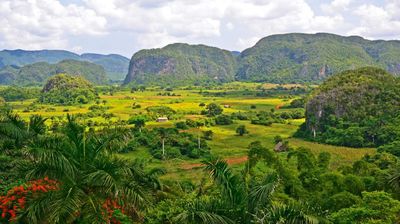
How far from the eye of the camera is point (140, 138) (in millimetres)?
53219

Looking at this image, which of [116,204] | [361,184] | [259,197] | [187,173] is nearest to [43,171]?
[116,204]

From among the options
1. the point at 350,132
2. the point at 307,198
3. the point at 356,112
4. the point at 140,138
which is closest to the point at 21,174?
the point at 307,198

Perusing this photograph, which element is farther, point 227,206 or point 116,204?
point 116,204

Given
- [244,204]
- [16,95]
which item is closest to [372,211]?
[244,204]

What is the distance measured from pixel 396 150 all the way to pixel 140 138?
92.3 feet

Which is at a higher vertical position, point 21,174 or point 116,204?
point 21,174

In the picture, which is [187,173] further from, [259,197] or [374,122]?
[259,197]

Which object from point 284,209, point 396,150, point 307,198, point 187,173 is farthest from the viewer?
point 396,150

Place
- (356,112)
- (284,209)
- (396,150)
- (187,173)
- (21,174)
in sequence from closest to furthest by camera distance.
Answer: (284,209) → (21,174) → (187,173) → (396,150) → (356,112)

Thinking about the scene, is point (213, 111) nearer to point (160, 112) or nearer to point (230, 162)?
point (160, 112)

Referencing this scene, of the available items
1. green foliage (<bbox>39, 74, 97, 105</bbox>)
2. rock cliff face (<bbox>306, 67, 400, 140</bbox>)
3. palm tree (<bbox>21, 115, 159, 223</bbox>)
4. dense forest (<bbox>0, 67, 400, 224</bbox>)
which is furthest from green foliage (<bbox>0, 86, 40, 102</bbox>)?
palm tree (<bbox>21, 115, 159, 223</bbox>)

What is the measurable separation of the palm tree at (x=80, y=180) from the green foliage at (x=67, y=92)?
102603 mm

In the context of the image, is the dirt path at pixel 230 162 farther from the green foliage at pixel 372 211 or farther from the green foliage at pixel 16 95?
the green foliage at pixel 16 95

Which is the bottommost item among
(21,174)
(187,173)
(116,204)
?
(187,173)
